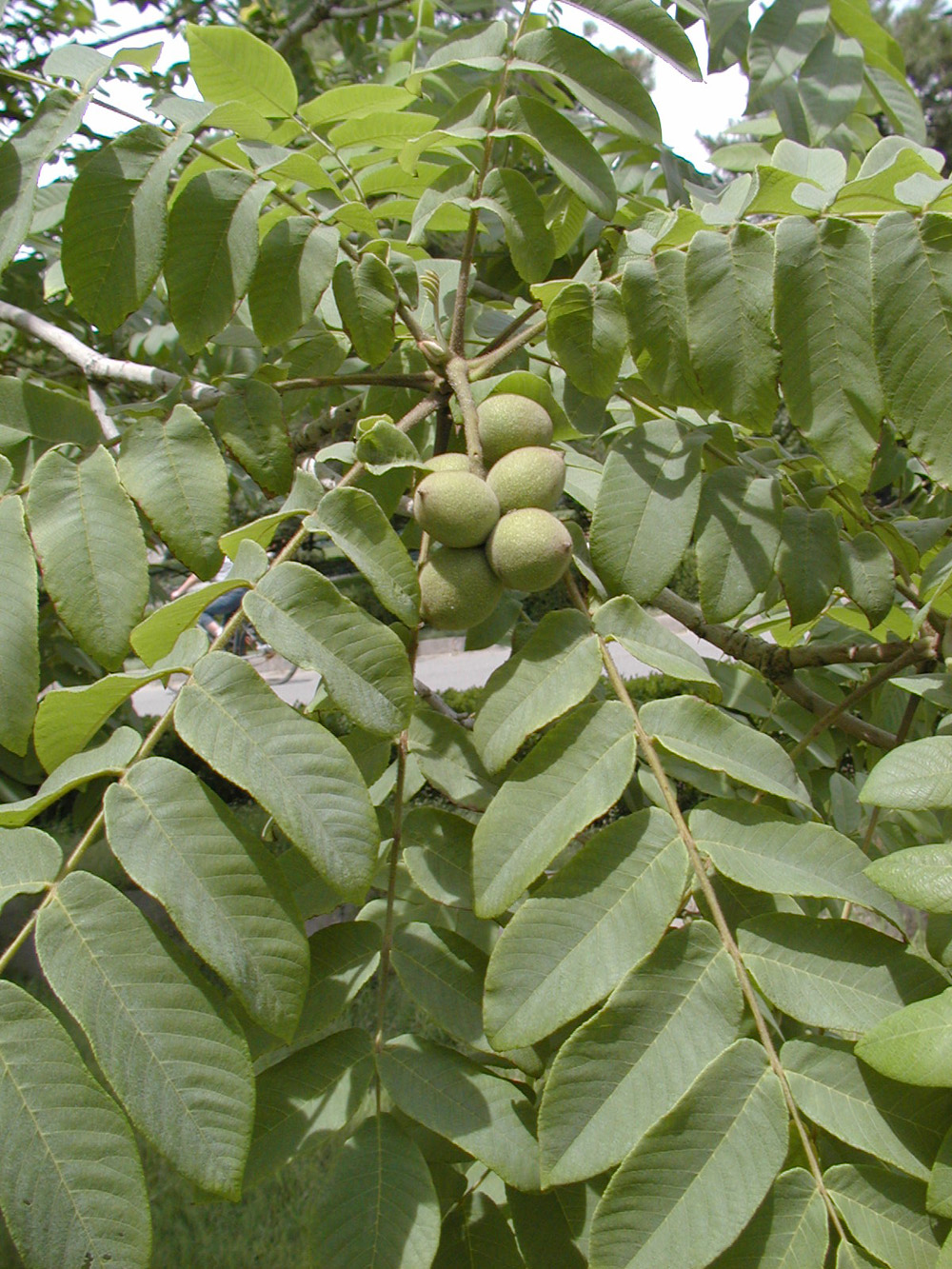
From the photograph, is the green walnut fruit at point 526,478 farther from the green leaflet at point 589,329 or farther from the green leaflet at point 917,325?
the green leaflet at point 917,325

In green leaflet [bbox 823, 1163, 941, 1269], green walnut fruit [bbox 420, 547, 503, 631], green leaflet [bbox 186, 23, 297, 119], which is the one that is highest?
green leaflet [bbox 186, 23, 297, 119]

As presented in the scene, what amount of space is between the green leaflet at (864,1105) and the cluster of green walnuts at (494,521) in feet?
2.05

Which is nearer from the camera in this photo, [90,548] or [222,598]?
[90,548]

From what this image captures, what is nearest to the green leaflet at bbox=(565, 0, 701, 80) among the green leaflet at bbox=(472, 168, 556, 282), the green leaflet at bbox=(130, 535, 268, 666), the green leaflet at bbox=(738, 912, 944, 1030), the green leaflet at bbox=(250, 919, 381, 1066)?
the green leaflet at bbox=(472, 168, 556, 282)

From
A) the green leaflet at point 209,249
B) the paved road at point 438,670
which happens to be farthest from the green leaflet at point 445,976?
the paved road at point 438,670

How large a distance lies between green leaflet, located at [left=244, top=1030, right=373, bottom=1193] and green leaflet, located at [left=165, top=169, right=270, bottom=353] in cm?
96

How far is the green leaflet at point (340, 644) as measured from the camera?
1.01 m

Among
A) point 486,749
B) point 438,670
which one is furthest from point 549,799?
point 438,670

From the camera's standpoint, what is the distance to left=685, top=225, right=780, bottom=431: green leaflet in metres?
1.20

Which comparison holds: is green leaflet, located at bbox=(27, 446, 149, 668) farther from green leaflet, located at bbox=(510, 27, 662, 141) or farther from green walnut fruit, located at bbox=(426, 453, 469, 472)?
green leaflet, located at bbox=(510, 27, 662, 141)

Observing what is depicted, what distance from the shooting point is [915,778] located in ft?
3.35

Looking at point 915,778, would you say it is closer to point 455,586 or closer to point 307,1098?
point 455,586

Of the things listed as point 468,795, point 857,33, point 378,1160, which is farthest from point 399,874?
point 857,33

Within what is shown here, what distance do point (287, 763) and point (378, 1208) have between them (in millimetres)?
459
